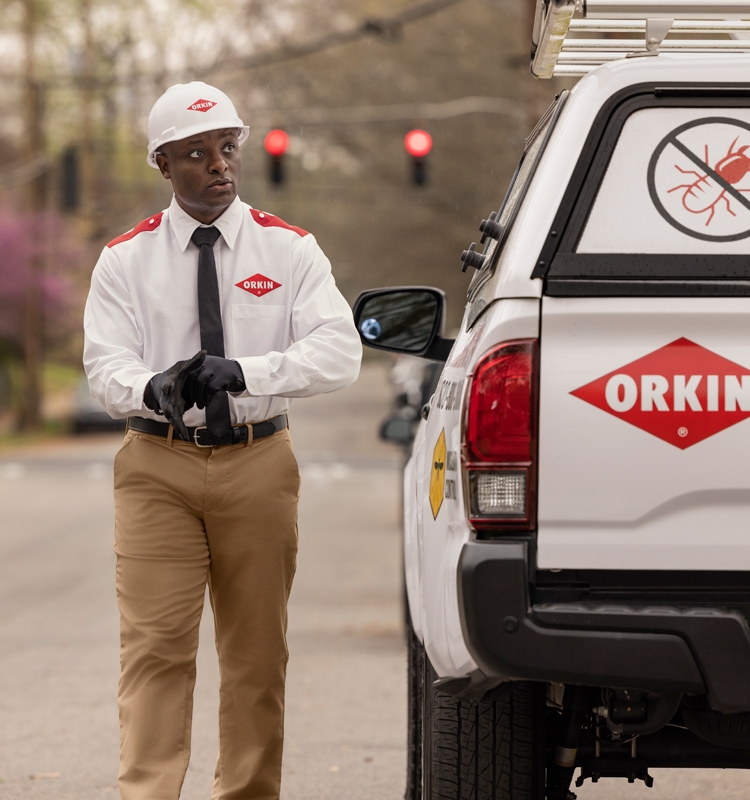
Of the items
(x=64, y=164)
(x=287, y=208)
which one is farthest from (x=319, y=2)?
(x=287, y=208)

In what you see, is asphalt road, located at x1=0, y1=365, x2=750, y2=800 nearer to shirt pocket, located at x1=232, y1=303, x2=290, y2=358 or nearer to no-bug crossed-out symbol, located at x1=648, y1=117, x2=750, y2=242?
shirt pocket, located at x1=232, y1=303, x2=290, y2=358

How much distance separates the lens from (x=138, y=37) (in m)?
36.7

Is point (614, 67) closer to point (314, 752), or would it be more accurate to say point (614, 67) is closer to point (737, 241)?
point (737, 241)

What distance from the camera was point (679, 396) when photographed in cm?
297

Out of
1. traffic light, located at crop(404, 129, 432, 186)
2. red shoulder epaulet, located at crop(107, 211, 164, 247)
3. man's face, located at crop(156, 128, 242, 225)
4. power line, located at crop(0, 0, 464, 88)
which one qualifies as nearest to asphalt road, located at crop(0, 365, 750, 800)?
red shoulder epaulet, located at crop(107, 211, 164, 247)

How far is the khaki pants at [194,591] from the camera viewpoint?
12.7ft

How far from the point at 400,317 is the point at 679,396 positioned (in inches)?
60.3

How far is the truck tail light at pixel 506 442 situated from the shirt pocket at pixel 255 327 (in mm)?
1069

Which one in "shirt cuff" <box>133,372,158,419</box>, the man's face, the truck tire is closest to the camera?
the truck tire

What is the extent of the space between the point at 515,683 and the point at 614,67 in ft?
4.55

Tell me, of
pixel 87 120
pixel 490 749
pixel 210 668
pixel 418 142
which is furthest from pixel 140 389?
pixel 87 120

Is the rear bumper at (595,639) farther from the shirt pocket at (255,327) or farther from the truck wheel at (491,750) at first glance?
the shirt pocket at (255,327)

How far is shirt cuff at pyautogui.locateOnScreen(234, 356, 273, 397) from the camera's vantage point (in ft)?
12.2

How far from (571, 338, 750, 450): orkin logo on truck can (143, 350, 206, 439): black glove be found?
1057 mm
